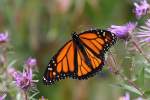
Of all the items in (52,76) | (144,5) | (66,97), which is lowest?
(66,97)

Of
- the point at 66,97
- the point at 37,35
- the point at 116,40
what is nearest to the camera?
the point at 116,40

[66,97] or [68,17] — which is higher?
[68,17]

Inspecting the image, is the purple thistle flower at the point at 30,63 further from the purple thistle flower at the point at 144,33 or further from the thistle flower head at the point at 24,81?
the purple thistle flower at the point at 144,33

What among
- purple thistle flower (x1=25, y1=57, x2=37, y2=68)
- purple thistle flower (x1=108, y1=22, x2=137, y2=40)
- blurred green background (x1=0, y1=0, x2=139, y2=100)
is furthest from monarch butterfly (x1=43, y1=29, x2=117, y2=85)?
blurred green background (x1=0, y1=0, x2=139, y2=100)

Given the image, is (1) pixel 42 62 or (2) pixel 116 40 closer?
(2) pixel 116 40

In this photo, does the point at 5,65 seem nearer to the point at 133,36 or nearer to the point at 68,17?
the point at 133,36

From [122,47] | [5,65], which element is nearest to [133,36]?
[122,47]

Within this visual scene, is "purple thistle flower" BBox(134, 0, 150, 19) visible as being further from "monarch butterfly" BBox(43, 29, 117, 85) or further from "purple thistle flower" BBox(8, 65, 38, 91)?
"purple thistle flower" BBox(8, 65, 38, 91)
